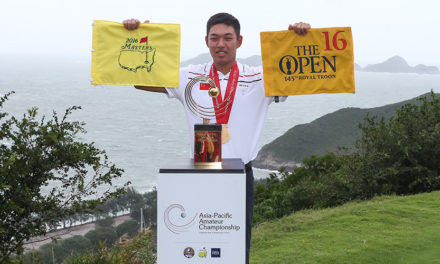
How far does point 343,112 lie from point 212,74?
218 feet

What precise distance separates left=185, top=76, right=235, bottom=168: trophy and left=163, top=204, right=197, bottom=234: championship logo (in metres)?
0.31

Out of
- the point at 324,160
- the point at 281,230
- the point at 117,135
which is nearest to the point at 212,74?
the point at 281,230

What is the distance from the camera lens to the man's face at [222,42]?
11.6 ft

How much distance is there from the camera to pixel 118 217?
3369cm

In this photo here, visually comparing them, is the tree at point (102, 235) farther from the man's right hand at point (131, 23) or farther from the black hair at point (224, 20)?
the black hair at point (224, 20)

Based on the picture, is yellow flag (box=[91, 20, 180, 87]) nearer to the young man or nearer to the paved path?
the young man

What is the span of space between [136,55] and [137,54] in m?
0.01

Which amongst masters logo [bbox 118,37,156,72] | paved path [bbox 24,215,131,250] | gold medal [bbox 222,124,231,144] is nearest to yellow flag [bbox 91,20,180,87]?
masters logo [bbox 118,37,156,72]

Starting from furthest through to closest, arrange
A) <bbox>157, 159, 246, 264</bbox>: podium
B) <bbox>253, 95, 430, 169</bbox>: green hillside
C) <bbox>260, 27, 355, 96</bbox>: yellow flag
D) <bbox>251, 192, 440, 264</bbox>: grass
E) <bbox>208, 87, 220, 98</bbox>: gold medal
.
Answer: <bbox>253, 95, 430, 169</bbox>: green hillside < <bbox>251, 192, 440, 264</bbox>: grass < <bbox>260, 27, 355, 96</bbox>: yellow flag < <bbox>208, 87, 220, 98</bbox>: gold medal < <bbox>157, 159, 246, 264</bbox>: podium

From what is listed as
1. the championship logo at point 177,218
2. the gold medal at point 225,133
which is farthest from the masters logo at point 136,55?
the championship logo at point 177,218

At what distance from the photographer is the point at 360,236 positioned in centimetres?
708

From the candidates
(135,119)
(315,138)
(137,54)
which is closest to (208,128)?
(137,54)

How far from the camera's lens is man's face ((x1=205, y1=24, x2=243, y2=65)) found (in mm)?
3539

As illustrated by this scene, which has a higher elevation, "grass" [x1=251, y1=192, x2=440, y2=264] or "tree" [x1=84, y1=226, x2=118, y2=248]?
"grass" [x1=251, y1=192, x2=440, y2=264]
